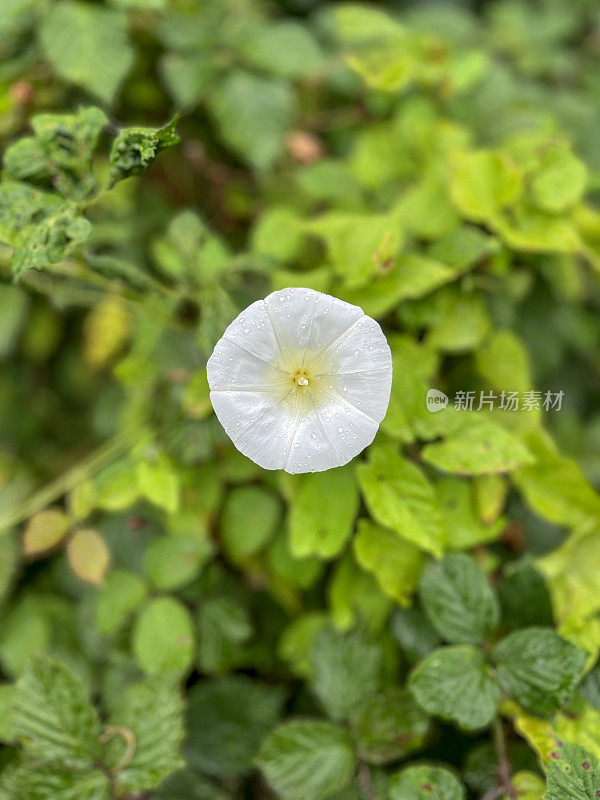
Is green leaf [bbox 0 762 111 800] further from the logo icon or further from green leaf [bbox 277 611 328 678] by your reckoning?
the logo icon

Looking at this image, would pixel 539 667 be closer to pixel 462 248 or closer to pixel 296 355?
pixel 296 355

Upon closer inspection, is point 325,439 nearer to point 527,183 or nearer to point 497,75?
point 527,183

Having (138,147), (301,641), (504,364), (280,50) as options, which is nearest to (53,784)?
(301,641)

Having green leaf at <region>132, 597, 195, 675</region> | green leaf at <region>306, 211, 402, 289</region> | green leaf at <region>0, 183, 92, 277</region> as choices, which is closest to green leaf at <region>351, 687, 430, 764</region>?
green leaf at <region>132, 597, 195, 675</region>

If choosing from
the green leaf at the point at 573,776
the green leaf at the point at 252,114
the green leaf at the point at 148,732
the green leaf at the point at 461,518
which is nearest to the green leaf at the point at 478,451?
the green leaf at the point at 461,518

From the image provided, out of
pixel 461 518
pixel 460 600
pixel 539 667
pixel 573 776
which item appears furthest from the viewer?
pixel 461 518

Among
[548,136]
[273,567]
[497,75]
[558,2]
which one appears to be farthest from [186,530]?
[558,2]
